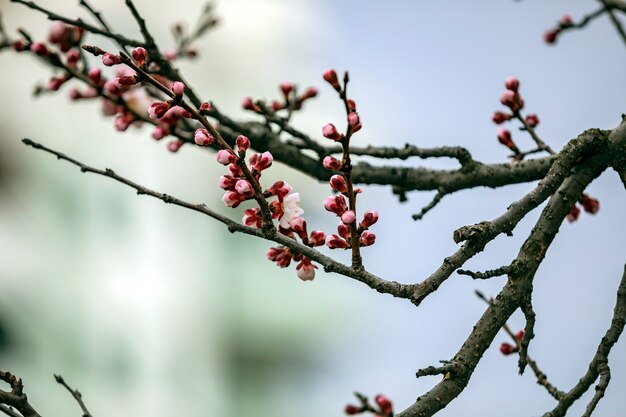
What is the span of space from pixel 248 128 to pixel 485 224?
62.5 inches

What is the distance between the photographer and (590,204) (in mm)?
3311

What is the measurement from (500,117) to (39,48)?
82.2 inches

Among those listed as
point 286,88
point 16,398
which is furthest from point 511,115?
point 16,398

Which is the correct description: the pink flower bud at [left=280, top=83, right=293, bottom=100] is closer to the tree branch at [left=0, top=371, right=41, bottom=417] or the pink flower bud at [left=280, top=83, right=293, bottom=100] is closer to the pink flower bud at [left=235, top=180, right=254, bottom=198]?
the pink flower bud at [left=235, top=180, right=254, bottom=198]

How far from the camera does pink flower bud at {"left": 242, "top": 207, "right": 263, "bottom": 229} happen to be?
216 cm

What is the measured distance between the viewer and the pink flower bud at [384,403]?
2877 millimetres

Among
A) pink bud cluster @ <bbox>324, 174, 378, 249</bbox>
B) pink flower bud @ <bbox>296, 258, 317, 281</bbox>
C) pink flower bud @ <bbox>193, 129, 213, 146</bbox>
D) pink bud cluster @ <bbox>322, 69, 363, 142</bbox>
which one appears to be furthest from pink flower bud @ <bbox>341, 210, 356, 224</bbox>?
pink flower bud @ <bbox>193, 129, 213, 146</bbox>

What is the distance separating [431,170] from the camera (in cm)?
342

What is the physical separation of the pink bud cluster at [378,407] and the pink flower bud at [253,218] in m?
0.99

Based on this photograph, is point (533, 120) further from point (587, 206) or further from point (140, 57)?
point (140, 57)

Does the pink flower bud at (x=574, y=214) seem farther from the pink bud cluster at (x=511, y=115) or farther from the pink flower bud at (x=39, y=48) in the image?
the pink flower bud at (x=39, y=48)

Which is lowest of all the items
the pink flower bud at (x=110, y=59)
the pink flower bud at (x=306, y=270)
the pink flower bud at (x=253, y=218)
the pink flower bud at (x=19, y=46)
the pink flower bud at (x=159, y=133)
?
the pink flower bud at (x=306, y=270)

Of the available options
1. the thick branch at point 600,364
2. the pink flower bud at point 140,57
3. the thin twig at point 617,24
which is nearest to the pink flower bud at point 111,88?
the pink flower bud at point 140,57

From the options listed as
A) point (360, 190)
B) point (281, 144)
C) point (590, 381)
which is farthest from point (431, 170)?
point (360, 190)
